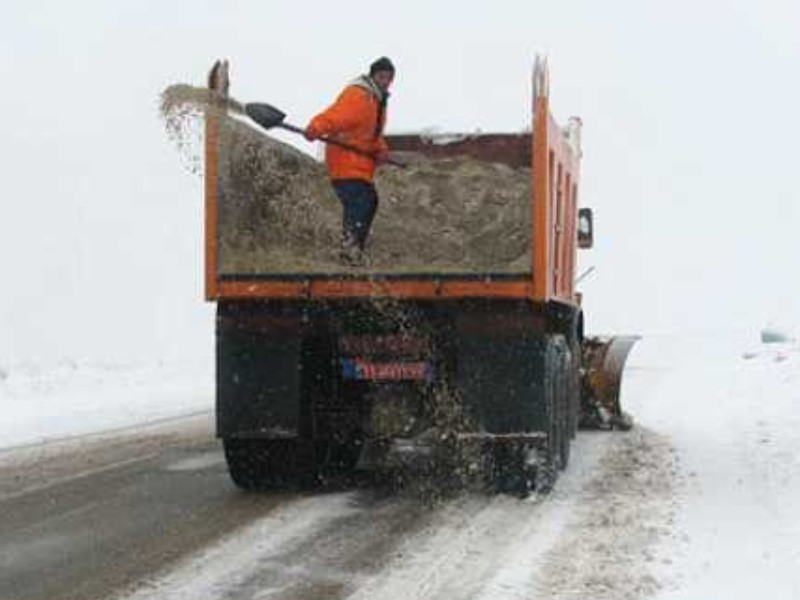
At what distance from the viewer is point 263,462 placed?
9781 millimetres

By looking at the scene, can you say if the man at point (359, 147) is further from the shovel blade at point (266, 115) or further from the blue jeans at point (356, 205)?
the shovel blade at point (266, 115)

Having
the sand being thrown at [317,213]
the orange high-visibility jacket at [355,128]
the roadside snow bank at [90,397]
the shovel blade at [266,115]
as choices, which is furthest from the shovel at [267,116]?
the roadside snow bank at [90,397]

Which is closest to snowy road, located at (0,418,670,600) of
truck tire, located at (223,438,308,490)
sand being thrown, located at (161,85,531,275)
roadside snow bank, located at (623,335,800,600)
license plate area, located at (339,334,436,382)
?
truck tire, located at (223,438,308,490)

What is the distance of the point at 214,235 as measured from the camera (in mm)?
9141

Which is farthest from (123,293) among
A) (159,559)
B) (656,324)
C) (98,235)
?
(159,559)

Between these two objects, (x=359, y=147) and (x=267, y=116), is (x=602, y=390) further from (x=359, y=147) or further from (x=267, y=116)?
(x=267, y=116)

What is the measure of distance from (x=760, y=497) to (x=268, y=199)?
12.5 ft

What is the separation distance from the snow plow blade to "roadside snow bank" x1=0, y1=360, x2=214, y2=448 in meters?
4.79

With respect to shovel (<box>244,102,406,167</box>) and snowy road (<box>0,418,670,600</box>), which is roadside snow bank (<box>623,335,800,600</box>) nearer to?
snowy road (<box>0,418,670,600</box>)

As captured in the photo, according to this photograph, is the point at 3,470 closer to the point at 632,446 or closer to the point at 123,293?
the point at 632,446

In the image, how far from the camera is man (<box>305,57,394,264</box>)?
9.71m

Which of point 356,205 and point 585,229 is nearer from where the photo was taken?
point 356,205

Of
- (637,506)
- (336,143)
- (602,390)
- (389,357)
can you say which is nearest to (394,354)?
(389,357)

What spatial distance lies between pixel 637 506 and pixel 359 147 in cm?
312
